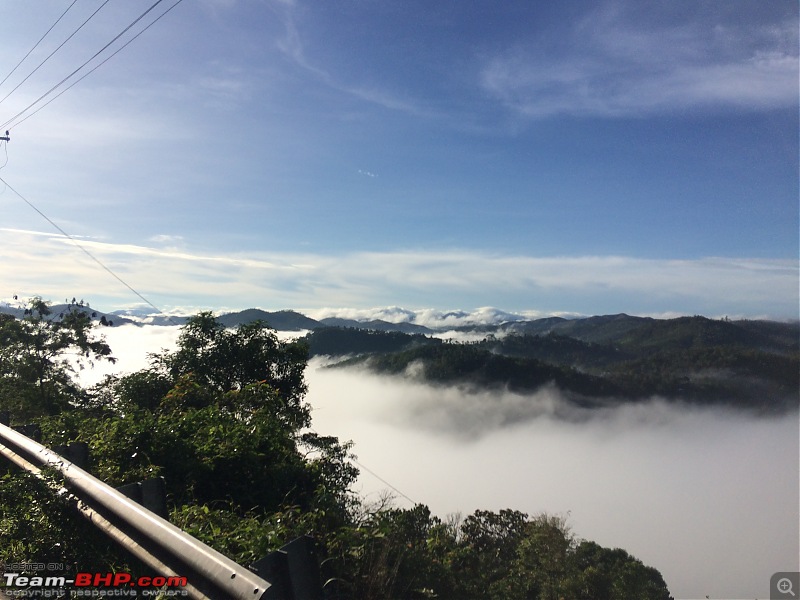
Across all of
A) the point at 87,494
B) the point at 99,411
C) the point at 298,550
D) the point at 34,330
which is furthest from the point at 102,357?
the point at 298,550

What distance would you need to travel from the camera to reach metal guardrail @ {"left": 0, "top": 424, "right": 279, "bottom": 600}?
2340 mm

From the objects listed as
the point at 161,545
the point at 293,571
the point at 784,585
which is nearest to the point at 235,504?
the point at 161,545

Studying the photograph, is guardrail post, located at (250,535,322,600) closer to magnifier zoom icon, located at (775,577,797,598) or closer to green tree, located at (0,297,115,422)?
magnifier zoom icon, located at (775,577,797,598)

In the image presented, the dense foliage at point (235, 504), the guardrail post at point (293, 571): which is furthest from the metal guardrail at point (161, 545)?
the dense foliage at point (235, 504)

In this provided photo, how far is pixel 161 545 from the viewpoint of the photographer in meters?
2.83

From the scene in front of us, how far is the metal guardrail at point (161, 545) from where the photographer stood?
234 cm

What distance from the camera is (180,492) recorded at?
536 centimetres

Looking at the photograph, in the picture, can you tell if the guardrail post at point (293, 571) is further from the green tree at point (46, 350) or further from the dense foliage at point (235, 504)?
the green tree at point (46, 350)

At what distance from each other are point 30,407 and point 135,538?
18.7 m

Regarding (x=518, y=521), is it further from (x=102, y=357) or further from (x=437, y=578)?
(x=437, y=578)

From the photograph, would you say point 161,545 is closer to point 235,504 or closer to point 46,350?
point 235,504

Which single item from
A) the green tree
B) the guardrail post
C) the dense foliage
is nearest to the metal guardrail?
the guardrail post

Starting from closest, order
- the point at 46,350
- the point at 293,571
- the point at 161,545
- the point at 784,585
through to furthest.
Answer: the point at 293,571, the point at 161,545, the point at 784,585, the point at 46,350

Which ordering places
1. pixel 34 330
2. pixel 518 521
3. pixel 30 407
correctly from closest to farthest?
pixel 30 407 → pixel 34 330 → pixel 518 521
